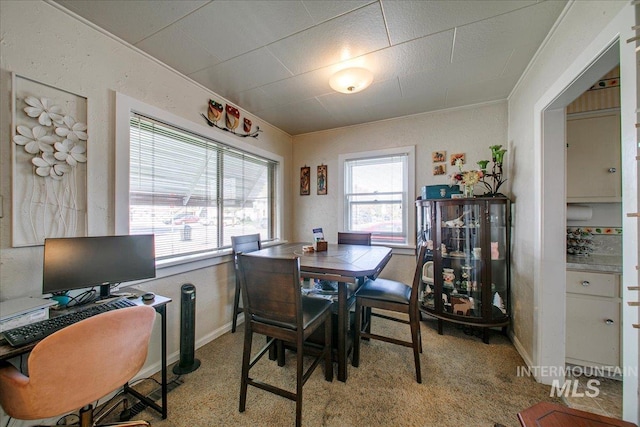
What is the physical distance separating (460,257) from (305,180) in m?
2.43

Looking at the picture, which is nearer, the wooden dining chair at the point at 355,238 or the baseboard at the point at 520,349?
the baseboard at the point at 520,349

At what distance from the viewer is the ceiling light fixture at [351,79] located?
6.33 ft

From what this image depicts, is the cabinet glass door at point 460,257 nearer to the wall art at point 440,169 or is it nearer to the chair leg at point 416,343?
the wall art at point 440,169

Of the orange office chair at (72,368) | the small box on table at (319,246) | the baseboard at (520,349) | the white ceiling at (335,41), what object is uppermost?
Answer: the white ceiling at (335,41)

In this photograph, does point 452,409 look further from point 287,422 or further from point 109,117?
point 109,117

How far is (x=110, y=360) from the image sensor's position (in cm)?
108

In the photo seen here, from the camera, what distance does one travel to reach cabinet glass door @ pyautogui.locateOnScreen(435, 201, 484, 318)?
7.94 ft

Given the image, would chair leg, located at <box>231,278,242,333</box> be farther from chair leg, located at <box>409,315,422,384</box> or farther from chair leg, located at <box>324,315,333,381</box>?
chair leg, located at <box>409,315,422,384</box>

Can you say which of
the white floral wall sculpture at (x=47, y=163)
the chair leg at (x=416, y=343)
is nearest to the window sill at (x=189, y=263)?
the white floral wall sculpture at (x=47, y=163)

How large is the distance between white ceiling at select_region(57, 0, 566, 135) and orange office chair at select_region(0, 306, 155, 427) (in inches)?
73.3

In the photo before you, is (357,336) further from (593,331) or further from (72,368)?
(593,331)

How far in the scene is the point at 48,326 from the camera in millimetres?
1118

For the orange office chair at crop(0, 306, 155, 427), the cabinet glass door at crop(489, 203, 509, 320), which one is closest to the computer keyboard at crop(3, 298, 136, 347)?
the orange office chair at crop(0, 306, 155, 427)

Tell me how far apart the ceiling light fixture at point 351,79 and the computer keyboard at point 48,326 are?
224 cm
